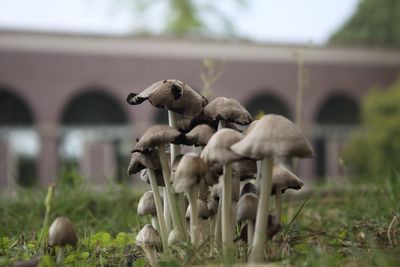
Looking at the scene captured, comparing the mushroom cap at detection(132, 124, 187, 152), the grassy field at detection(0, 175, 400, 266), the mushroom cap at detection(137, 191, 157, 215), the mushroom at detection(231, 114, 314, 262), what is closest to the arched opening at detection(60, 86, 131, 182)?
the grassy field at detection(0, 175, 400, 266)

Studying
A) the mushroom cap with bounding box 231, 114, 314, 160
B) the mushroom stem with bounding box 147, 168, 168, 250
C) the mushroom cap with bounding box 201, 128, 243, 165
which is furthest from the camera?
the mushroom stem with bounding box 147, 168, 168, 250

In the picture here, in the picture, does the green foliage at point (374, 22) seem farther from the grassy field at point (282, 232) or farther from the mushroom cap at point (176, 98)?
the mushroom cap at point (176, 98)

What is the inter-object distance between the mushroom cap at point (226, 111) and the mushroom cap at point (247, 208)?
0.23 metres

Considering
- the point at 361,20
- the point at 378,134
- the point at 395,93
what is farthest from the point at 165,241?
the point at 361,20

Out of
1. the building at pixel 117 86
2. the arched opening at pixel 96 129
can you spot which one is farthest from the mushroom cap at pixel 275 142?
the arched opening at pixel 96 129

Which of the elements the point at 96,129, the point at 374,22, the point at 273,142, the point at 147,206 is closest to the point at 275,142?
the point at 273,142

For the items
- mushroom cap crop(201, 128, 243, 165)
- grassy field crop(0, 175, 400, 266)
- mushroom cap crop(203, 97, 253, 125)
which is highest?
mushroom cap crop(203, 97, 253, 125)

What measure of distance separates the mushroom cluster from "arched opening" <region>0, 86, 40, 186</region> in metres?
19.1

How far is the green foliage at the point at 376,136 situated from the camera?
45.1 ft

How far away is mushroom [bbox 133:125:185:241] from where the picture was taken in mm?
1583

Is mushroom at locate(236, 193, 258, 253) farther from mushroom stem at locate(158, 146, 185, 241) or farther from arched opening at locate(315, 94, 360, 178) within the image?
arched opening at locate(315, 94, 360, 178)

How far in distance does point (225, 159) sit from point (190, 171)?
0.11 metres

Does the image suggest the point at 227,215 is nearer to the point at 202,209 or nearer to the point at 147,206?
the point at 202,209

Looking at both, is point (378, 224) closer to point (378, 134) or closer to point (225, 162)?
point (225, 162)
